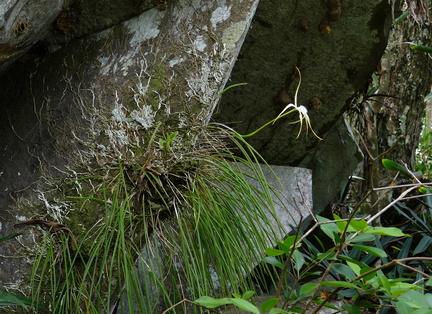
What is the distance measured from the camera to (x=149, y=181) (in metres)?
1.61

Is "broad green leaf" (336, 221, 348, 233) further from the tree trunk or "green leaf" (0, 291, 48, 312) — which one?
the tree trunk

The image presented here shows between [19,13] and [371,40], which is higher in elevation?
[19,13]

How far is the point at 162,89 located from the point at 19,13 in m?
0.48

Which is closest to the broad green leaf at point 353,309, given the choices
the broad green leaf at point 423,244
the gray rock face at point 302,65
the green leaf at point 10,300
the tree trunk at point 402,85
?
the green leaf at point 10,300

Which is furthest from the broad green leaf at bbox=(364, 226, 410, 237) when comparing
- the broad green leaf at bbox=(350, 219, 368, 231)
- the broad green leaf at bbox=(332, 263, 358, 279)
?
the broad green leaf at bbox=(332, 263, 358, 279)

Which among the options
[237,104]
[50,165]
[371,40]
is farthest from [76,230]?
[371,40]

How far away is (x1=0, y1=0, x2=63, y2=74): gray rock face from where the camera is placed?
4.45 feet

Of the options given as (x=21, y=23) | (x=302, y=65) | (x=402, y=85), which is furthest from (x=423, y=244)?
(x=21, y=23)

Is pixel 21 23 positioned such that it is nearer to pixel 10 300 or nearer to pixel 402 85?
pixel 10 300

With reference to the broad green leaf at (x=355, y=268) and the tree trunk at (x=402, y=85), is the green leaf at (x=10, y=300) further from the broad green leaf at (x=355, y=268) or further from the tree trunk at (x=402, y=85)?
the tree trunk at (x=402, y=85)

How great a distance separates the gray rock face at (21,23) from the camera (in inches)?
53.4

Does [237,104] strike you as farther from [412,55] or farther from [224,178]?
[412,55]

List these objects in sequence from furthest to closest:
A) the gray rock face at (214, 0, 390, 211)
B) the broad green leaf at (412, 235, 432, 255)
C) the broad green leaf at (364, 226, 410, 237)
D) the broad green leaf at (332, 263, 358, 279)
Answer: the broad green leaf at (412, 235, 432, 255) < the gray rock face at (214, 0, 390, 211) < the broad green leaf at (332, 263, 358, 279) < the broad green leaf at (364, 226, 410, 237)

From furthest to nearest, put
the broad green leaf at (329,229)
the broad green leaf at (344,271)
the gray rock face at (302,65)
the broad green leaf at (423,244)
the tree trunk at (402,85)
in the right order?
the tree trunk at (402,85) → the broad green leaf at (423,244) → the gray rock face at (302,65) → the broad green leaf at (344,271) → the broad green leaf at (329,229)
